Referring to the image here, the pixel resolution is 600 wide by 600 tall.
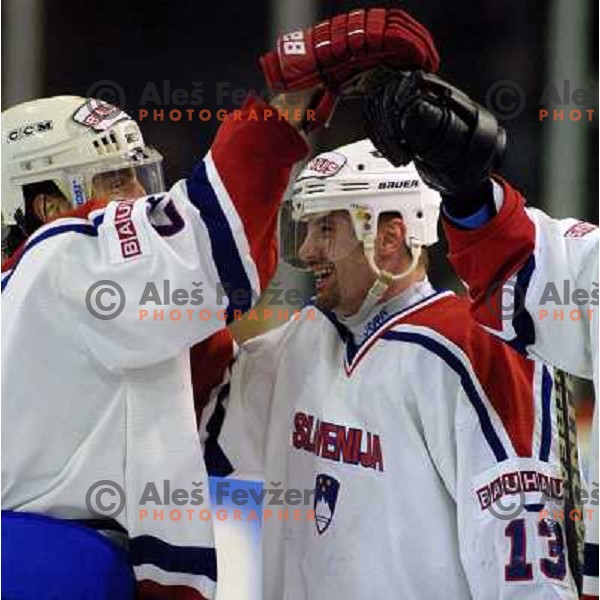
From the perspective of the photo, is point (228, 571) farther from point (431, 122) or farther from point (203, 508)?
point (431, 122)

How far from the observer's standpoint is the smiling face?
219cm

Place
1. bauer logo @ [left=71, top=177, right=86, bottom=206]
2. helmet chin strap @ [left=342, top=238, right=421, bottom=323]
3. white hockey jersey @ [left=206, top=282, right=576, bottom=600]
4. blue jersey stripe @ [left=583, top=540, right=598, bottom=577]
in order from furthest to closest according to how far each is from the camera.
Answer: helmet chin strap @ [left=342, top=238, right=421, bottom=323], bauer logo @ [left=71, top=177, right=86, bottom=206], white hockey jersey @ [left=206, top=282, right=576, bottom=600], blue jersey stripe @ [left=583, top=540, right=598, bottom=577]

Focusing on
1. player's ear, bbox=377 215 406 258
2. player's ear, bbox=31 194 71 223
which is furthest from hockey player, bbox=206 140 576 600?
player's ear, bbox=31 194 71 223

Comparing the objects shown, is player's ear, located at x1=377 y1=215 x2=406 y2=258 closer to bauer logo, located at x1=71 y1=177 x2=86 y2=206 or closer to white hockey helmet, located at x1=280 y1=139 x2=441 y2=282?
white hockey helmet, located at x1=280 y1=139 x2=441 y2=282

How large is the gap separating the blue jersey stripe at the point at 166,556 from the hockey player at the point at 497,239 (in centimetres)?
52

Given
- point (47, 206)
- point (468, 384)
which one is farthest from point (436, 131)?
point (47, 206)

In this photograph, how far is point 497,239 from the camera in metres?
1.79

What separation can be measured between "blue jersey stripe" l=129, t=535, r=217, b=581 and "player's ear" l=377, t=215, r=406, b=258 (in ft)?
2.06

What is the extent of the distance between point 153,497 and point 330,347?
48cm

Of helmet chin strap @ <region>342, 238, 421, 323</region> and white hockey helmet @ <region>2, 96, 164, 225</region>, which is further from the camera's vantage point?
helmet chin strap @ <region>342, 238, 421, 323</region>

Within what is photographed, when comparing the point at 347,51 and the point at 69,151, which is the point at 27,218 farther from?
the point at 347,51

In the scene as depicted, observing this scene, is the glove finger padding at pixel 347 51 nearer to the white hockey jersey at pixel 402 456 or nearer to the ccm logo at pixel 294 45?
the ccm logo at pixel 294 45

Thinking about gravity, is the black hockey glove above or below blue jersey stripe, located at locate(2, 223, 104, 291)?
above

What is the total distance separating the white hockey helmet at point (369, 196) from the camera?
7.08 ft
